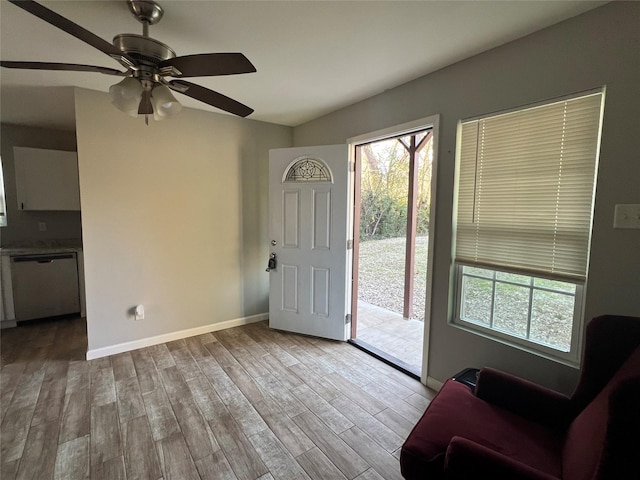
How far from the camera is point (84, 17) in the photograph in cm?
160

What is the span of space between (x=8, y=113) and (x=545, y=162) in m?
4.99

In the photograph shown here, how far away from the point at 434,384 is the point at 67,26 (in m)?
2.94

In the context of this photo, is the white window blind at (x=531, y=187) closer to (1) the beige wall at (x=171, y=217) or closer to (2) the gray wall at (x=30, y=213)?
(1) the beige wall at (x=171, y=217)

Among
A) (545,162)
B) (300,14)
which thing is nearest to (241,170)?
(300,14)

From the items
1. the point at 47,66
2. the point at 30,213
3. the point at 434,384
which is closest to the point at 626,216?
the point at 434,384

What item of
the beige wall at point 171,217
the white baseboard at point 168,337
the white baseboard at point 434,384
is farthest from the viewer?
the white baseboard at point 168,337

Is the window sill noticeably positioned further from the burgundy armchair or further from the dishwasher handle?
the dishwasher handle

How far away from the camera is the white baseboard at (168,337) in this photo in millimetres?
2773

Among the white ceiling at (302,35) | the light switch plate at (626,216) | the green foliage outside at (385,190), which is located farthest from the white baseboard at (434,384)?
the green foliage outside at (385,190)

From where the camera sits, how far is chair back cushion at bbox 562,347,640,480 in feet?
3.26

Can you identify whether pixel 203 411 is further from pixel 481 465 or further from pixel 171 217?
pixel 171 217

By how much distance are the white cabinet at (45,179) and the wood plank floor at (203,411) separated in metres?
1.61

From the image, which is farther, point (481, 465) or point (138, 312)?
point (138, 312)

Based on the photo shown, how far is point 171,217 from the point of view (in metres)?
3.04
